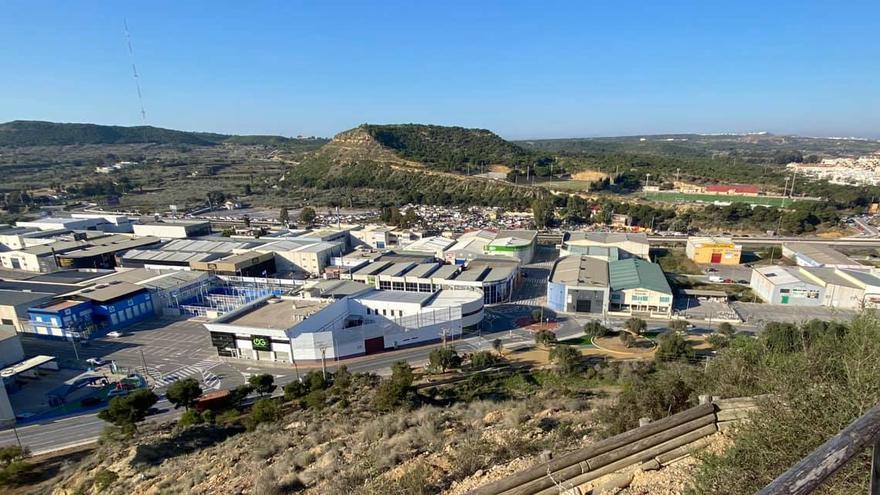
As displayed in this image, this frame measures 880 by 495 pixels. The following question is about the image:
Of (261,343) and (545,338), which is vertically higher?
(261,343)

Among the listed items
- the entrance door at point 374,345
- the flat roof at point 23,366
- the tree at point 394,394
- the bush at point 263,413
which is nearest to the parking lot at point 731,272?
the entrance door at point 374,345

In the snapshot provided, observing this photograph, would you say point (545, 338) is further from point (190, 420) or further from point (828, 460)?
point (828, 460)

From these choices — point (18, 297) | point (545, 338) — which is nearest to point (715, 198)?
point (545, 338)

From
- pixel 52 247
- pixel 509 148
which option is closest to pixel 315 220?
pixel 52 247

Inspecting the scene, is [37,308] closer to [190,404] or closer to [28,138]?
[190,404]

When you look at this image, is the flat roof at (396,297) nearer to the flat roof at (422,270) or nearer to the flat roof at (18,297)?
the flat roof at (422,270)
